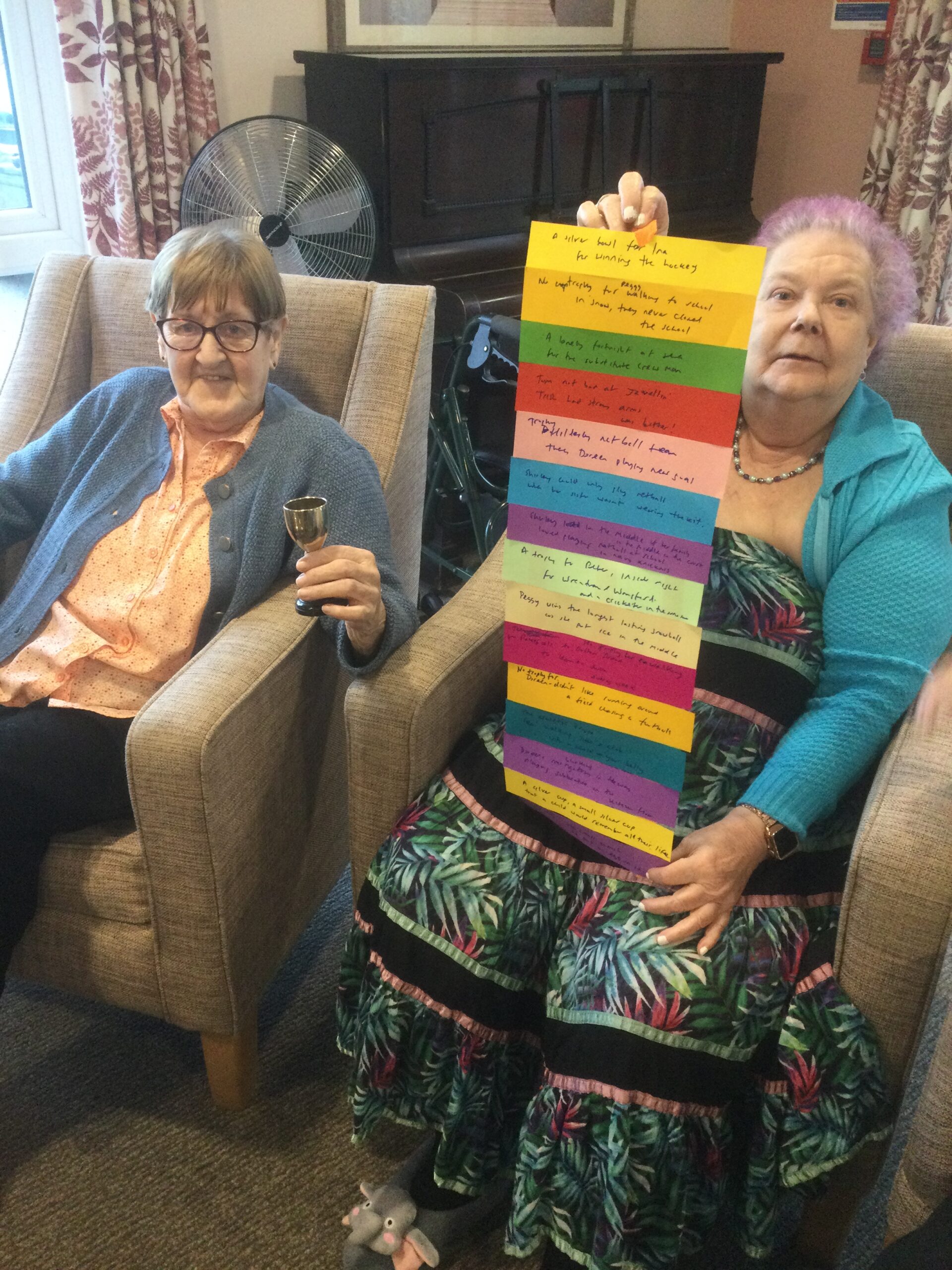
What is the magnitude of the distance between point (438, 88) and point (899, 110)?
4.91 feet

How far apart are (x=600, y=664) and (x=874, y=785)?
0.33m

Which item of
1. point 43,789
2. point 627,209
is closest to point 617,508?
point 627,209

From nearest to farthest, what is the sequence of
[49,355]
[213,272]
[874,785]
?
[874,785] → [213,272] → [49,355]

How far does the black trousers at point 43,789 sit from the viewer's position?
1.25 metres

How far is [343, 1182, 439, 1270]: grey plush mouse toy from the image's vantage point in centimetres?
125

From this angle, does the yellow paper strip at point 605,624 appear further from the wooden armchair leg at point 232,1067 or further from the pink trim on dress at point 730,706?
the wooden armchair leg at point 232,1067

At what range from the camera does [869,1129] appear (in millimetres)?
1113

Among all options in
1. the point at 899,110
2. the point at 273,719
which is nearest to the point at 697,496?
the point at 273,719

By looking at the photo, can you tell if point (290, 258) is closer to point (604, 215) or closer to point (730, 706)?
point (604, 215)

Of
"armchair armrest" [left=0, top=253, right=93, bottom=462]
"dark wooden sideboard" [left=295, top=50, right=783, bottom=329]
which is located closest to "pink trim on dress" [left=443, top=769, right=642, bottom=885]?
"armchair armrest" [left=0, top=253, right=93, bottom=462]

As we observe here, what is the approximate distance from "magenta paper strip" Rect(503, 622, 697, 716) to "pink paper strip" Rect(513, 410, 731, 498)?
0.18 meters

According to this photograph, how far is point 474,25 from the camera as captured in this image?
288 centimetres

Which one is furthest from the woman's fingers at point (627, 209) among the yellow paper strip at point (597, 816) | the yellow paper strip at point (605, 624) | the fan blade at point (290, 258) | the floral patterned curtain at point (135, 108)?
the floral patterned curtain at point (135, 108)

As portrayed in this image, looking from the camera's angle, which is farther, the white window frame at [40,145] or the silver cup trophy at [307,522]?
the white window frame at [40,145]
